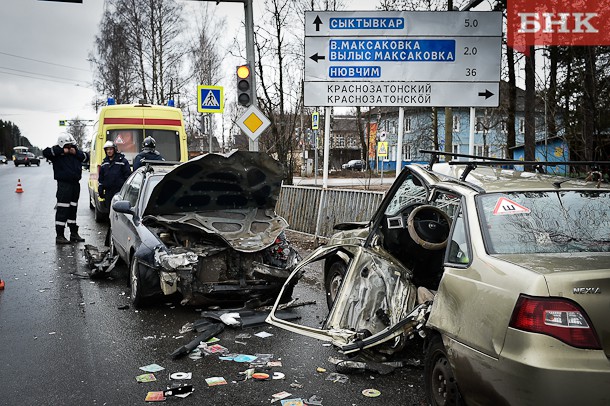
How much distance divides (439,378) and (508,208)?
1.18 m

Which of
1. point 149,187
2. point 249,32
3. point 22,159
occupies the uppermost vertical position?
point 249,32

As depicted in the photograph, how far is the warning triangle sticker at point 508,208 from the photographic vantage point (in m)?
3.51

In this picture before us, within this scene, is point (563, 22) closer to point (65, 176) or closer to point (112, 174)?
point (112, 174)

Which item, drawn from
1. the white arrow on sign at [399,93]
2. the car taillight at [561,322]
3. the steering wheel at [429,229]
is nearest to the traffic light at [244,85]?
the white arrow on sign at [399,93]

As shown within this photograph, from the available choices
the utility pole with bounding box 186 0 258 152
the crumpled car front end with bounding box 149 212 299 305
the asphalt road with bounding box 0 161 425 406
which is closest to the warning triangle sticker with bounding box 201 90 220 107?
the utility pole with bounding box 186 0 258 152

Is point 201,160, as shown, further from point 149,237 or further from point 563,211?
point 563,211

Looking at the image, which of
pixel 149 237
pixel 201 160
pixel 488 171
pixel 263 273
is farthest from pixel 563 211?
Answer: pixel 149 237

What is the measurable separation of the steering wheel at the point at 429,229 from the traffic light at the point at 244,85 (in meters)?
8.09

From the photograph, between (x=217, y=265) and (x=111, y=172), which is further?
(x=111, y=172)

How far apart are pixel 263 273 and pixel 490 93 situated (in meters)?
7.12

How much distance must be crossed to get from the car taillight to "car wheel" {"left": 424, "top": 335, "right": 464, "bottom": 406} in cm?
77

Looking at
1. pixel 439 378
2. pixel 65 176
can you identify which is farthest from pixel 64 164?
pixel 439 378

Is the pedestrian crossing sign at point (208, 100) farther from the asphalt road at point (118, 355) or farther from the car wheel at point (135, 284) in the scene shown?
the car wheel at point (135, 284)

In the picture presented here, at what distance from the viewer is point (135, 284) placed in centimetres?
649
